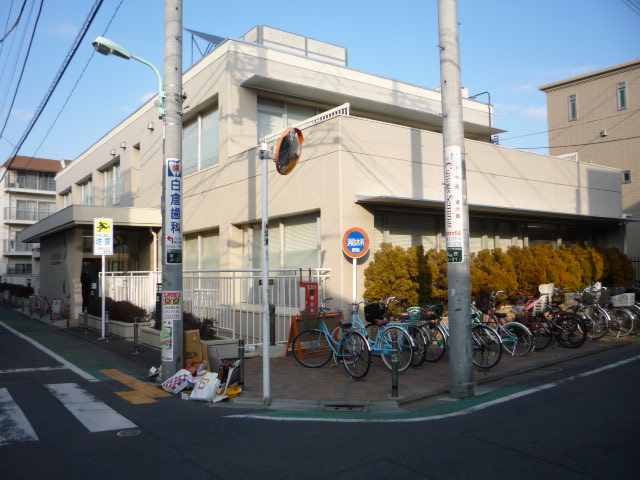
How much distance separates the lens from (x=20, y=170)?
53.5 meters

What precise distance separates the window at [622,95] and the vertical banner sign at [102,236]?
87.5ft

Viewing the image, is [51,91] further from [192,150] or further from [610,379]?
[610,379]

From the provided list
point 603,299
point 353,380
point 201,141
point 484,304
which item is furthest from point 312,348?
point 201,141

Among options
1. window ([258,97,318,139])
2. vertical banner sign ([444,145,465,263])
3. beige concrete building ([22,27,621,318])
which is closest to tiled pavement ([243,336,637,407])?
vertical banner sign ([444,145,465,263])

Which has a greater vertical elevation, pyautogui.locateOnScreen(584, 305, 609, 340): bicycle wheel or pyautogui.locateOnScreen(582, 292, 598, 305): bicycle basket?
pyautogui.locateOnScreen(582, 292, 598, 305): bicycle basket

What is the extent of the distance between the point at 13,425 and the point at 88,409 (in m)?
1.01

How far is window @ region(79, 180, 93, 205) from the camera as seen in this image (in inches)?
1141

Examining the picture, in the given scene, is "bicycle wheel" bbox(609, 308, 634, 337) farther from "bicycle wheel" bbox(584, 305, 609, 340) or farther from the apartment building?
the apartment building

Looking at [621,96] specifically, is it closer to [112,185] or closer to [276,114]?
[276,114]

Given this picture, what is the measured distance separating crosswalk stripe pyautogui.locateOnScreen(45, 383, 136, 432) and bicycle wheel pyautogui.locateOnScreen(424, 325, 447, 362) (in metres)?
5.71

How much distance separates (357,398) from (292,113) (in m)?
11.4

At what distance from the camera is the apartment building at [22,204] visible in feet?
170

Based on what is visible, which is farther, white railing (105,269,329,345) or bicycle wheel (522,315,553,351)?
white railing (105,269,329,345)

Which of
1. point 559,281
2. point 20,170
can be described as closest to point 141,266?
point 559,281
